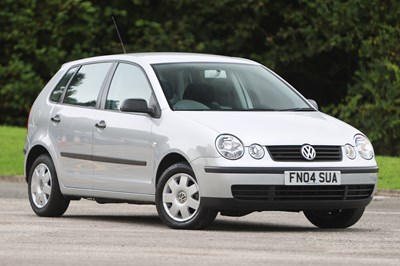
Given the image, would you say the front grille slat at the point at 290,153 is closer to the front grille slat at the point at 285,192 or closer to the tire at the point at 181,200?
the front grille slat at the point at 285,192

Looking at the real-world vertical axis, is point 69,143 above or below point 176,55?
below

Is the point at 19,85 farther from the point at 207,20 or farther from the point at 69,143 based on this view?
the point at 69,143

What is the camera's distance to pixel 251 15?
3600 cm

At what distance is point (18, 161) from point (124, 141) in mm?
12536

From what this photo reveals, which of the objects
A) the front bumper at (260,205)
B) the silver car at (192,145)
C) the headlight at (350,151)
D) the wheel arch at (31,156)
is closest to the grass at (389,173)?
the wheel arch at (31,156)

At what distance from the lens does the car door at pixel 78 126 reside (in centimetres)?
1362

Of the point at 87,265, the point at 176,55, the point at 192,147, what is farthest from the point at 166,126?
the point at 87,265

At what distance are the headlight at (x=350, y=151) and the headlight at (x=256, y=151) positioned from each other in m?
0.82

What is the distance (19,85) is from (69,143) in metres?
21.3

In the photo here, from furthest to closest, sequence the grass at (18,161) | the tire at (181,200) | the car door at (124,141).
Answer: the grass at (18,161) < the car door at (124,141) < the tire at (181,200)

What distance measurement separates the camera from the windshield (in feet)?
42.4

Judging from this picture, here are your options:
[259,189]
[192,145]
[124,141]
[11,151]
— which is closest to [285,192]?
[259,189]

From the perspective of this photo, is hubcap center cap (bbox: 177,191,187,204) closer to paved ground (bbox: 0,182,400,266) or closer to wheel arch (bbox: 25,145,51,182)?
paved ground (bbox: 0,182,400,266)

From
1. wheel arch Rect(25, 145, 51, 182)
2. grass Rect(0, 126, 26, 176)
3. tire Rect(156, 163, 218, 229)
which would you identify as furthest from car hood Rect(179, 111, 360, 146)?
grass Rect(0, 126, 26, 176)
